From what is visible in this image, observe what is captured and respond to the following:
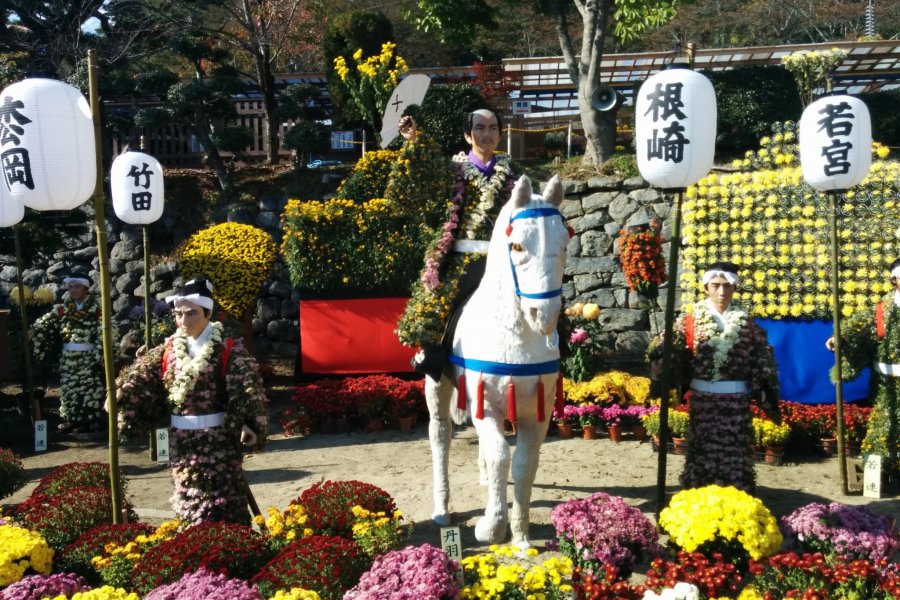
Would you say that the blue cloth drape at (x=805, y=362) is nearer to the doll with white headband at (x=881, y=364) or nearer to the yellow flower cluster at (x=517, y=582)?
the doll with white headband at (x=881, y=364)

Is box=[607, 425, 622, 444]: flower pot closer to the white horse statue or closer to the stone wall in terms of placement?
the stone wall

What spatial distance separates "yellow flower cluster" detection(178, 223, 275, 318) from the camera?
1077 centimetres

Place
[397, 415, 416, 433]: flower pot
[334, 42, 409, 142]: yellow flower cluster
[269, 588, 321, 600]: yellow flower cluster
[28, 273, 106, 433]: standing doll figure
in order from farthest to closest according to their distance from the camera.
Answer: [334, 42, 409, 142]: yellow flower cluster
[28, 273, 106, 433]: standing doll figure
[397, 415, 416, 433]: flower pot
[269, 588, 321, 600]: yellow flower cluster

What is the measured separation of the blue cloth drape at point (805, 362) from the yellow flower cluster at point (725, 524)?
527cm

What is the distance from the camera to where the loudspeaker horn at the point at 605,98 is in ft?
44.0

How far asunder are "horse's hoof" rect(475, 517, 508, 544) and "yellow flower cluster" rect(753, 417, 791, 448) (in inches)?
153

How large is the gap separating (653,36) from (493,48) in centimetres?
469

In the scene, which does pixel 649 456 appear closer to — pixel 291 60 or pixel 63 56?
pixel 63 56

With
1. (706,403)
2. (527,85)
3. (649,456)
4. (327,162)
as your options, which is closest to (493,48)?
(527,85)

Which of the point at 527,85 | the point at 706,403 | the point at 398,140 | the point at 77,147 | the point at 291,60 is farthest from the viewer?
the point at 291,60

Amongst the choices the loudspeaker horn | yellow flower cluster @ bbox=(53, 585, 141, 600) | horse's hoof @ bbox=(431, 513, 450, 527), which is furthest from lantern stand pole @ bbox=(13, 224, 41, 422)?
the loudspeaker horn

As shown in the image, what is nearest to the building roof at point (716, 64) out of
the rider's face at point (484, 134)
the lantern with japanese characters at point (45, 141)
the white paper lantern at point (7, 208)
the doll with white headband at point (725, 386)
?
the white paper lantern at point (7, 208)

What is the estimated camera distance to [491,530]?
5.18m

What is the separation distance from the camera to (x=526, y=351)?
506 cm
